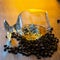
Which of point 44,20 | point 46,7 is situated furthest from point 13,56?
point 46,7

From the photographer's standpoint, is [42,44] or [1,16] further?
[1,16]

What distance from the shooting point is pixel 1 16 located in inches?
71.5

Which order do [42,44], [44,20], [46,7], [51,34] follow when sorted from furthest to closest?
1. [46,7]
2. [44,20]
3. [51,34]
4. [42,44]

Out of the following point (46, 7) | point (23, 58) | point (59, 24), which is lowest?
point (23, 58)

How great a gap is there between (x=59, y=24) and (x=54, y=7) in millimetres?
320

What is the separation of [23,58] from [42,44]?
0.71 feet

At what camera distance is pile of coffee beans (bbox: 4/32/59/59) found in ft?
5.03

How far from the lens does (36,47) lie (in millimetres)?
1568

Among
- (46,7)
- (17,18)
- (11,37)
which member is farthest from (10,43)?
(46,7)

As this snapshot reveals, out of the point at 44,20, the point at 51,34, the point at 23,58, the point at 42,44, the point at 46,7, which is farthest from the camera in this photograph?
the point at 46,7

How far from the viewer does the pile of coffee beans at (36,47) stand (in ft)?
5.03

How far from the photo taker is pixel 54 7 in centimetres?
217

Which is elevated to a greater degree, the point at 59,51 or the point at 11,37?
the point at 11,37

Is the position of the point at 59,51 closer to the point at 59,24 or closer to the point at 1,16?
the point at 59,24
